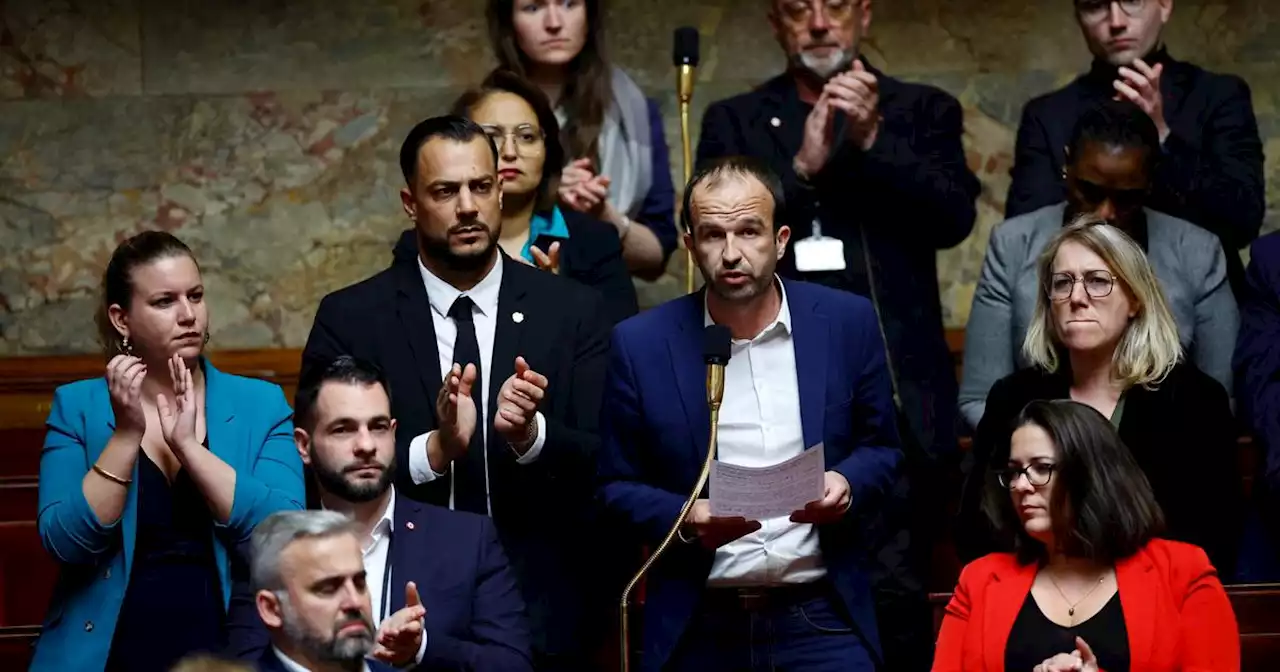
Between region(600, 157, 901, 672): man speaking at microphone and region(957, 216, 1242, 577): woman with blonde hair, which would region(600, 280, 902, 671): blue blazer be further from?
region(957, 216, 1242, 577): woman with blonde hair

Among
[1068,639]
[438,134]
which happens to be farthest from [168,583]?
[1068,639]

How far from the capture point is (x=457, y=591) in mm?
4352

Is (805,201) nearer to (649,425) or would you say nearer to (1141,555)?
(649,425)

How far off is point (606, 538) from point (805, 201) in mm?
959

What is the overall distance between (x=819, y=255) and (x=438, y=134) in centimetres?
95

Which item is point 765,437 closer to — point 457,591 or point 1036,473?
point 1036,473

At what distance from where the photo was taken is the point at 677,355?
4.51 meters

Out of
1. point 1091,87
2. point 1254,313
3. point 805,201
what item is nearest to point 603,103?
point 805,201

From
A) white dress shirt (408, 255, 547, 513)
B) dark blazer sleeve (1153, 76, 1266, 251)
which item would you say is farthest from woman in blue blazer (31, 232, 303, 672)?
dark blazer sleeve (1153, 76, 1266, 251)

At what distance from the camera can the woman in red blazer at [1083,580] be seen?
421cm

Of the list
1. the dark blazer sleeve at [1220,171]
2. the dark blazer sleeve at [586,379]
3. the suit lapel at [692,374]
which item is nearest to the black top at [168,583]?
the dark blazer sleeve at [586,379]

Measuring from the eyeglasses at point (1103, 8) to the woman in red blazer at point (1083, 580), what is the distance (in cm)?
136

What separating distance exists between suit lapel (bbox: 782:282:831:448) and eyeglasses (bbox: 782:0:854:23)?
42.0 inches

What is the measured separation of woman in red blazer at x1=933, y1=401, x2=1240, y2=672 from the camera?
4.21 metres
